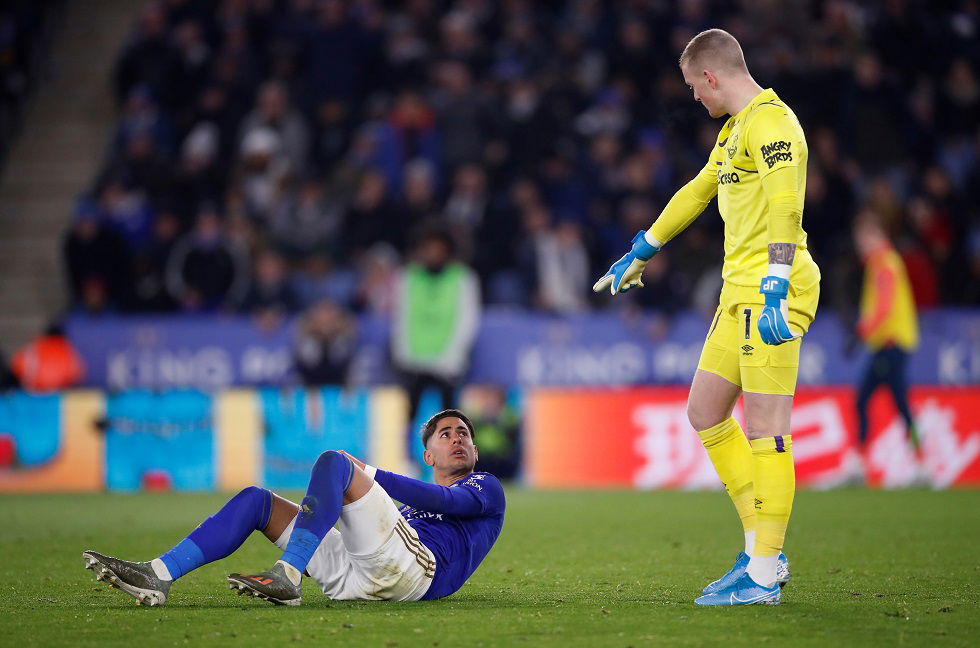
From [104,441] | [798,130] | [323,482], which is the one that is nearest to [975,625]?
[798,130]

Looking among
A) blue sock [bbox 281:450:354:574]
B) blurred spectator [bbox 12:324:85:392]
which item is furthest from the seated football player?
blurred spectator [bbox 12:324:85:392]

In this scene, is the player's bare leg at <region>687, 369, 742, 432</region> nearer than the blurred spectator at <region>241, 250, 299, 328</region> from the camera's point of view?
Yes

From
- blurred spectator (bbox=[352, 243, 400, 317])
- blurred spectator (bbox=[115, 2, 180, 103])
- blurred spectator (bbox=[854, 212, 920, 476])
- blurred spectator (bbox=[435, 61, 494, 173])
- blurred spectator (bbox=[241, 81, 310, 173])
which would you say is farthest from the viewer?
blurred spectator (bbox=[115, 2, 180, 103])

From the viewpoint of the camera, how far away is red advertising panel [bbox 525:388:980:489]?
1329cm

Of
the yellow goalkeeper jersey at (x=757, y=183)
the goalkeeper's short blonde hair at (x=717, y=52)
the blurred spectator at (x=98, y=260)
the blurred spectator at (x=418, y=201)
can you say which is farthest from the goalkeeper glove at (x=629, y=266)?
the blurred spectator at (x=98, y=260)

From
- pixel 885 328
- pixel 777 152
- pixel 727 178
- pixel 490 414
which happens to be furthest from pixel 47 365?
pixel 777 152

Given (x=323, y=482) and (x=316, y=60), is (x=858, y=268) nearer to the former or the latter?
(x=316, y=60)

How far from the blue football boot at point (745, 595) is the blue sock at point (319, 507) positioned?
59.5 inches

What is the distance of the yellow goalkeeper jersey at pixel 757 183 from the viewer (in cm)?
548

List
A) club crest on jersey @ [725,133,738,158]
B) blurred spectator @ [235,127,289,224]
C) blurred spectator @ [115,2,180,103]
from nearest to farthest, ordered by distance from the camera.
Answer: club crest on jersey @ [725,133,738,158], blurred spectator @ [235,127,289,224], blurred spectator @ [115,2,180,103]

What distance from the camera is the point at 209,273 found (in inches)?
616

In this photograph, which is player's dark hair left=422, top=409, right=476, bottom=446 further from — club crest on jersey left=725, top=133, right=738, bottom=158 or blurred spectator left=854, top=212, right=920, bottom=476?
blurred spectator left=854, top=212, right=920, bottom=476

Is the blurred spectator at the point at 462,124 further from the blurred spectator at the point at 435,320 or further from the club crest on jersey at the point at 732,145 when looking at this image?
the club crest on jersey at the point at 732,145

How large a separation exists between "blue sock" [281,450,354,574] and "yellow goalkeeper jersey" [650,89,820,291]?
5.92 ft
